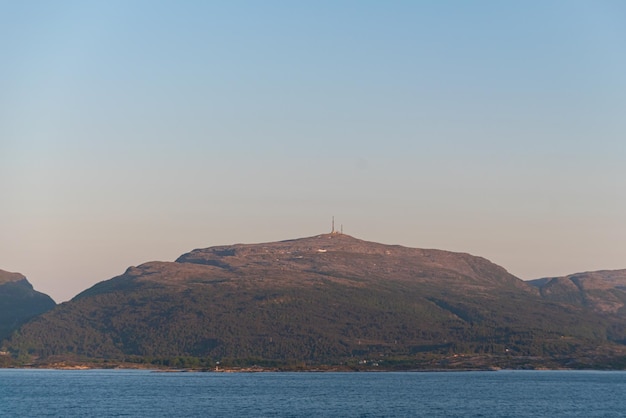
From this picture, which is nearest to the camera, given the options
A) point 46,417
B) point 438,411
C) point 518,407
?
point 46,417

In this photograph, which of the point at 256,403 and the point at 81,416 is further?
the point at 256,403

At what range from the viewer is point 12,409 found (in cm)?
18050

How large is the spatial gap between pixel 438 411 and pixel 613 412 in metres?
29.2

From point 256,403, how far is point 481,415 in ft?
139

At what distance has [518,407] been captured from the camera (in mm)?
192500

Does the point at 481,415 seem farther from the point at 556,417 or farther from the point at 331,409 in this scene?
the point at 331,409

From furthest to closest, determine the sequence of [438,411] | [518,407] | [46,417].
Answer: [518,407], [438,411], [46,417]

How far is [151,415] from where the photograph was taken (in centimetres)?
16975

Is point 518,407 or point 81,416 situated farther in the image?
point 518,407

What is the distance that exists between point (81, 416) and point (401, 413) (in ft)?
159

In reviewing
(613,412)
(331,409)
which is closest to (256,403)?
(331,409)

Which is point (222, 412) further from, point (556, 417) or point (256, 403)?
point (556, 417)

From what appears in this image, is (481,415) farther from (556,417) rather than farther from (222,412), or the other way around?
(222,412)


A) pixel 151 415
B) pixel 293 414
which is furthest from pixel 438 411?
pixel 151 415
